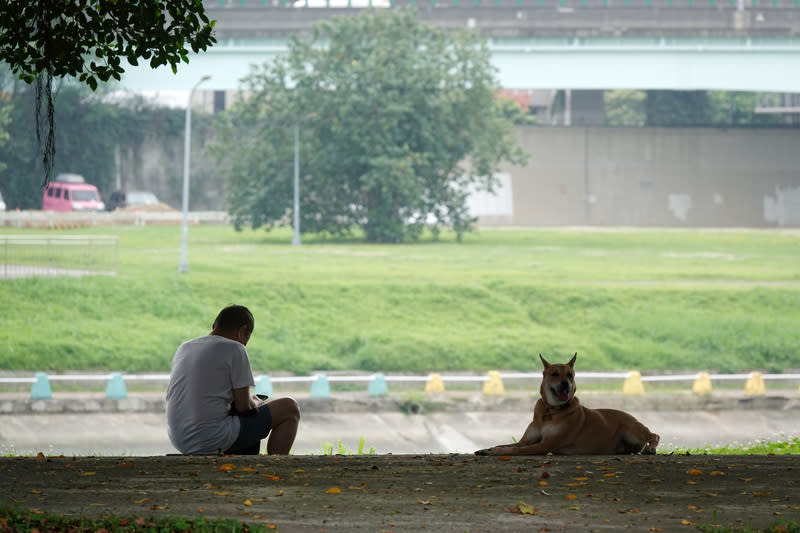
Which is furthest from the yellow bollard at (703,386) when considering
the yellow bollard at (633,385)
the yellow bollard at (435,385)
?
the yellow bollard at (435,385)

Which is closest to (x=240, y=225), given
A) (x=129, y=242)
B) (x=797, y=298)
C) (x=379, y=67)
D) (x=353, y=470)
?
(x=129, y=242)

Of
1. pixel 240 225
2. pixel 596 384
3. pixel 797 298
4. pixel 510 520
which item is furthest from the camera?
pixel 240 225

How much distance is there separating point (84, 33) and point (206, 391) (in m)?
2.80

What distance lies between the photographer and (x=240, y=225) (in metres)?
39.5

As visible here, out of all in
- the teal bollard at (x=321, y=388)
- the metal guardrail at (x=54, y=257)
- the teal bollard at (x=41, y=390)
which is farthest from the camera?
the metal guardrail at (x=54, y=257)

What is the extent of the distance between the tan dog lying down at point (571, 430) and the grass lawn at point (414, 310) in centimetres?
1832

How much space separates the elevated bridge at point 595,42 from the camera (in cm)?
3822

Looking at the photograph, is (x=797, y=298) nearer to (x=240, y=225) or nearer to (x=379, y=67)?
(x=379, y=67)

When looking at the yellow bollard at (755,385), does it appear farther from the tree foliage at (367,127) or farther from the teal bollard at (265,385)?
the tree foliage at (367,127)

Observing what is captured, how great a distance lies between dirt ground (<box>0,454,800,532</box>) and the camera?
4965 millimetres

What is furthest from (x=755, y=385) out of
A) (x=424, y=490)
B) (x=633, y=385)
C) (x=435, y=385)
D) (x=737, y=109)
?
(x=737, y=109)

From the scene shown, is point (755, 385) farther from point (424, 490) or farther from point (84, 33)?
point (424, 490)

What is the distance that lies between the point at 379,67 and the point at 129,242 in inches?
396

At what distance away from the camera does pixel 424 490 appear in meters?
5.67
